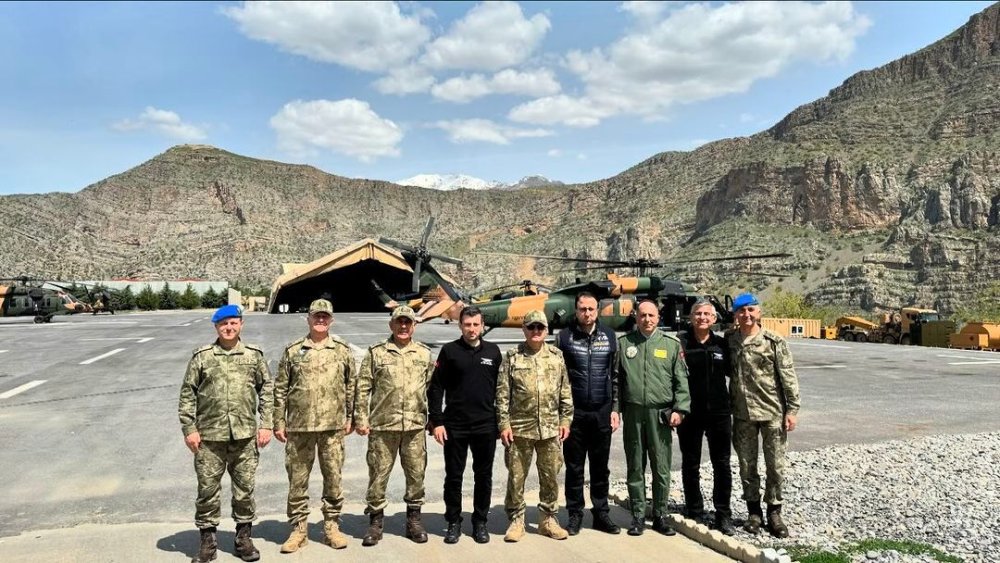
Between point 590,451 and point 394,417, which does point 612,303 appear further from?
point 394,417

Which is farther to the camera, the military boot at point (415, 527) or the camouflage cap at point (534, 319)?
the camouflage cap at point (534, 319)

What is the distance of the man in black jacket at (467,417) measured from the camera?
5.07 m

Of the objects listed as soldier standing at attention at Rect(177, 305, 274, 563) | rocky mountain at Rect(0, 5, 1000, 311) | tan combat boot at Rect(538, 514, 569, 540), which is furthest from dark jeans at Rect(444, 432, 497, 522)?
rocky mountain at Rect(0, 5, 1000, 311)

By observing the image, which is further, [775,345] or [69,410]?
[69,410]

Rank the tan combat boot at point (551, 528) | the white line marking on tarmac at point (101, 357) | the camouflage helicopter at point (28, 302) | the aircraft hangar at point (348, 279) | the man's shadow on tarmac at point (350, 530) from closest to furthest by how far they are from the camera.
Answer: the man's shadow on tarmac at point (350, 530)
the tan combat boot at point (551, 528)
the white line marking on tarmac at point (101, 357)
the camouflage helicopter at point (28, 302)
the aircraft hangar at point (348, 279)

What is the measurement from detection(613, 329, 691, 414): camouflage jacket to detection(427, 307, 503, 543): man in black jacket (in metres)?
1.05

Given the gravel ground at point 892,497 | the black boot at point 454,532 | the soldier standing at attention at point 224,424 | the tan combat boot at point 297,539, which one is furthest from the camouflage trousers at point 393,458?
the gravel ground at point 892,497

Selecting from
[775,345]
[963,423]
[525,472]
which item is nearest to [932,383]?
[963,423]

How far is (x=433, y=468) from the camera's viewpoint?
24.3 ft

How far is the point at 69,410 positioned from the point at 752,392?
10.4 metres

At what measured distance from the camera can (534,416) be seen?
200 inches

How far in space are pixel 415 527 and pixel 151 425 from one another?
243 inches

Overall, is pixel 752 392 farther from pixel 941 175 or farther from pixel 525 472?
pixel 941 175

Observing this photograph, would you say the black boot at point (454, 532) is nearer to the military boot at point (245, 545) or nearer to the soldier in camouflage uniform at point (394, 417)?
the soldier in camouflage uniform at point (394, 417)
